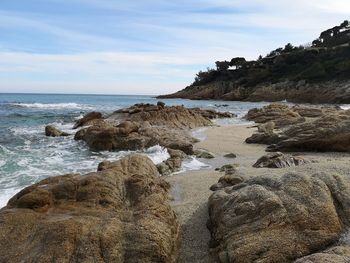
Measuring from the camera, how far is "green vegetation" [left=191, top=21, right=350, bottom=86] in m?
65.6

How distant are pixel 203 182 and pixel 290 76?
67.1m

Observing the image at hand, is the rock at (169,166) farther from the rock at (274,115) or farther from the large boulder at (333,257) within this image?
the rock at (274,115)

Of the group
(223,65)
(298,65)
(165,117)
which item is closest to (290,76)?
(298,65)

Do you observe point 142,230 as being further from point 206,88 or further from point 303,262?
point 206,88

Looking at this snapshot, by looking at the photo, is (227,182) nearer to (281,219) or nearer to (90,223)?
(281,219)

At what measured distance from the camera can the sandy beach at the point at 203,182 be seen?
567cm

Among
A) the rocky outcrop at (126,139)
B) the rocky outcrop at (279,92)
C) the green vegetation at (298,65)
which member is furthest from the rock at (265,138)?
the green vegetation at (298,65)

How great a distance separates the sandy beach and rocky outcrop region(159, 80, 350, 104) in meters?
42.3

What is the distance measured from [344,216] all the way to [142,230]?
2.58 m

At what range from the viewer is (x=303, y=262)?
416 cm

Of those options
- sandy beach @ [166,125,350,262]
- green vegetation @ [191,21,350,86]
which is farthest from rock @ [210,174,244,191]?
green vegetation @ [191,21,350,86]

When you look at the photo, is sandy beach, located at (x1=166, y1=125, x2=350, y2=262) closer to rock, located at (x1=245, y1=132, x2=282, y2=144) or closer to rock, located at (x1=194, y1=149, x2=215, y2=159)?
rock, located at (x1=194, y1=149, x2=215, y2=159)

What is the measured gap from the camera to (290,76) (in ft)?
237

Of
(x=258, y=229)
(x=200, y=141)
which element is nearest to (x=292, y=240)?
(x=258, y=229)
